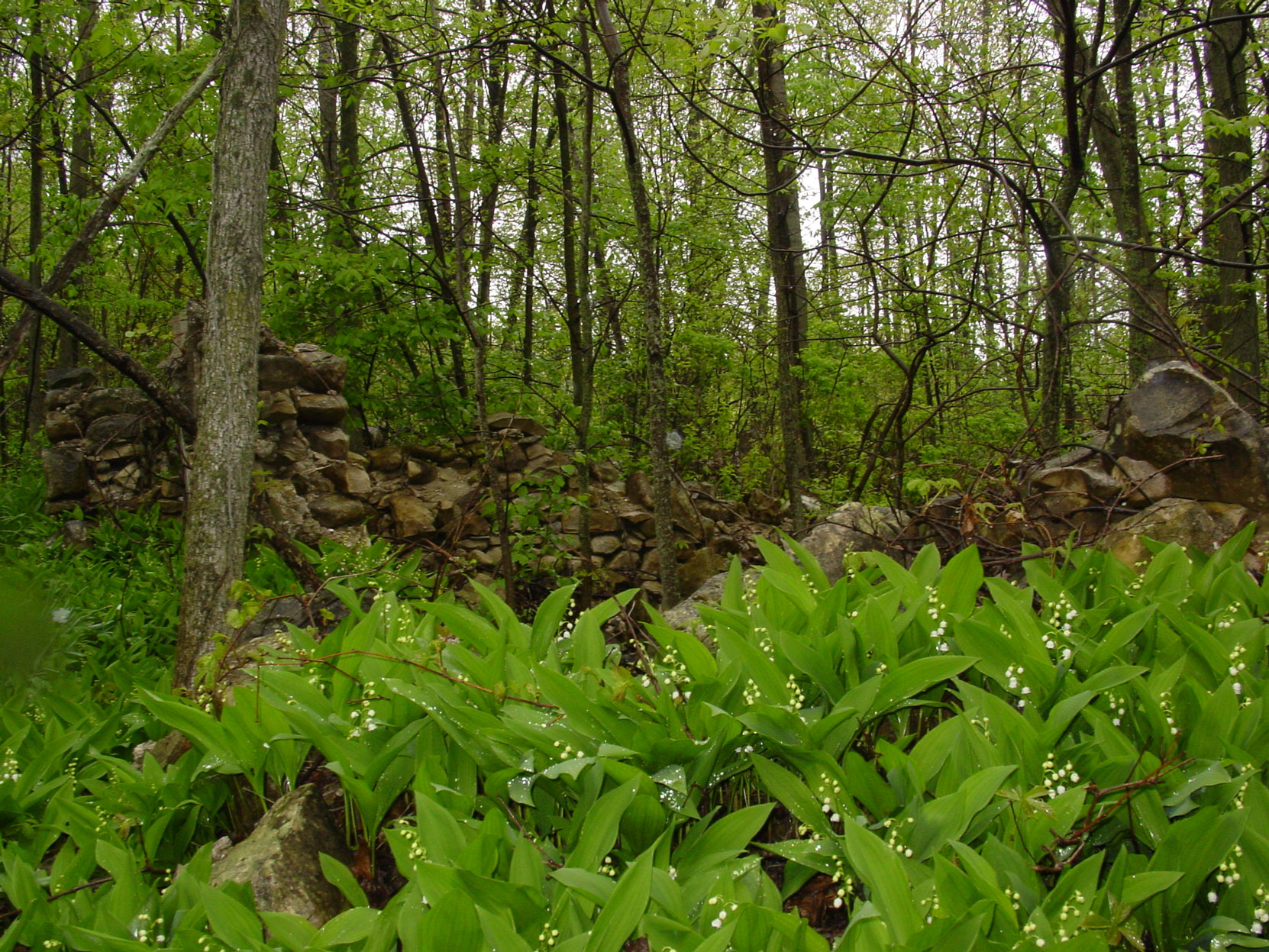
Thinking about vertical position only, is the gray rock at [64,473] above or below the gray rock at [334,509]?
above

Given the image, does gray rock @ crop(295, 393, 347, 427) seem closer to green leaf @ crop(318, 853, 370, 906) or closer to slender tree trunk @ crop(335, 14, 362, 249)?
slender tree trunk @ crop(335, 14, 362, 249)

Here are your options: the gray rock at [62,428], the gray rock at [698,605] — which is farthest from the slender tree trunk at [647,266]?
the gray rock at [62,428]

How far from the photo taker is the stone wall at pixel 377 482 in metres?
6.93

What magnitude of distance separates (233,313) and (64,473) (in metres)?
4.40

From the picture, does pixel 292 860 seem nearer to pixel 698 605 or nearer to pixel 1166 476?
pixel 698 605

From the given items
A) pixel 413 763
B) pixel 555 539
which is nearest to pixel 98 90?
pixel 555 539

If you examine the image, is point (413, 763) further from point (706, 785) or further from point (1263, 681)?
point (1263, 681)

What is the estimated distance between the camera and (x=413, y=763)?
2188 mm

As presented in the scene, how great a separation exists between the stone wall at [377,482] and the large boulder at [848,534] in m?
2.44

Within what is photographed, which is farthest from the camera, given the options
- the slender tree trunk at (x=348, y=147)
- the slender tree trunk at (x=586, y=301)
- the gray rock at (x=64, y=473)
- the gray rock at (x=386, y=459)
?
the gray rock at (x=386, y=459)

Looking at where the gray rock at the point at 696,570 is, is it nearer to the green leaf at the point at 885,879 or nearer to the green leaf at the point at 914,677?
the green leaf at the point at 914,677

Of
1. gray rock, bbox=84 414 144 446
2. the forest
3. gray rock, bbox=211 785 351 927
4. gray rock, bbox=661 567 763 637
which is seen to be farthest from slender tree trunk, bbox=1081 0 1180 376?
gray rock, bbox=84 414 144 446

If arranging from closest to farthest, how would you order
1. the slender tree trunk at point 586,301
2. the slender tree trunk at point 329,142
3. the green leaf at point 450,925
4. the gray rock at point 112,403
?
1. the green leaf at point 450,925
2. the slender tree trunk at point 586,301
3. the gray rock at point 112,403
4. the slender tree trunk at point 329,142

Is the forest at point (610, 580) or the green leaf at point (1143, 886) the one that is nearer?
the green leaf at point (1143, 886)
